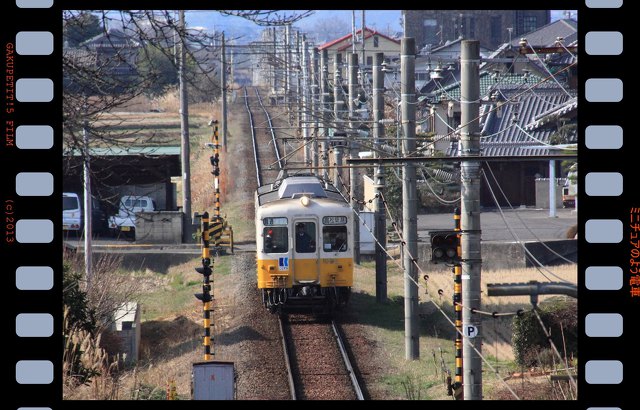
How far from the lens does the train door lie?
16.0 metres

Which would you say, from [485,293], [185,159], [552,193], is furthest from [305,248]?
[552,193]

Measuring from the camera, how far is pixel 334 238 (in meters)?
16.0

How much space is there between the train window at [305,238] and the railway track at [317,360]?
1280 mm

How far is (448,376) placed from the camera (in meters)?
12.0

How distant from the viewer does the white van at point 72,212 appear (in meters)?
26.5

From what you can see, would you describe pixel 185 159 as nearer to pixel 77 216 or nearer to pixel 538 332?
pixel 77 216

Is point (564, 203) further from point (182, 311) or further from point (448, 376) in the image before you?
point (448, 376)

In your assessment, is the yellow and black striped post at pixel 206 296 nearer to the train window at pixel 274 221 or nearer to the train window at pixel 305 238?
the train window at pixel 274 221

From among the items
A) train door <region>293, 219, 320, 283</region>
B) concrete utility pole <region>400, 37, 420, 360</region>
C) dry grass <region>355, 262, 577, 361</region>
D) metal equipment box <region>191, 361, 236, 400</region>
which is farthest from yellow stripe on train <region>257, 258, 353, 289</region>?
metal equipment box <region>191, 361, 236, 400</region>

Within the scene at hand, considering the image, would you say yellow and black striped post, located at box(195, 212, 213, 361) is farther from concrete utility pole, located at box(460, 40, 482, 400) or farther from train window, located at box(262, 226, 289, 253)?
concrete utility pole, located at box(460, 40, 482, 400)

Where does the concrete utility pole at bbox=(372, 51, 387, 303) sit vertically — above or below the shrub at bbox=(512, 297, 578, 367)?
above

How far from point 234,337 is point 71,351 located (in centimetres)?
468

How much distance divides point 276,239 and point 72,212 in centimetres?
1230

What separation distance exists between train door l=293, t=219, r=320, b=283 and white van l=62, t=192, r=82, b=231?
12085mm
